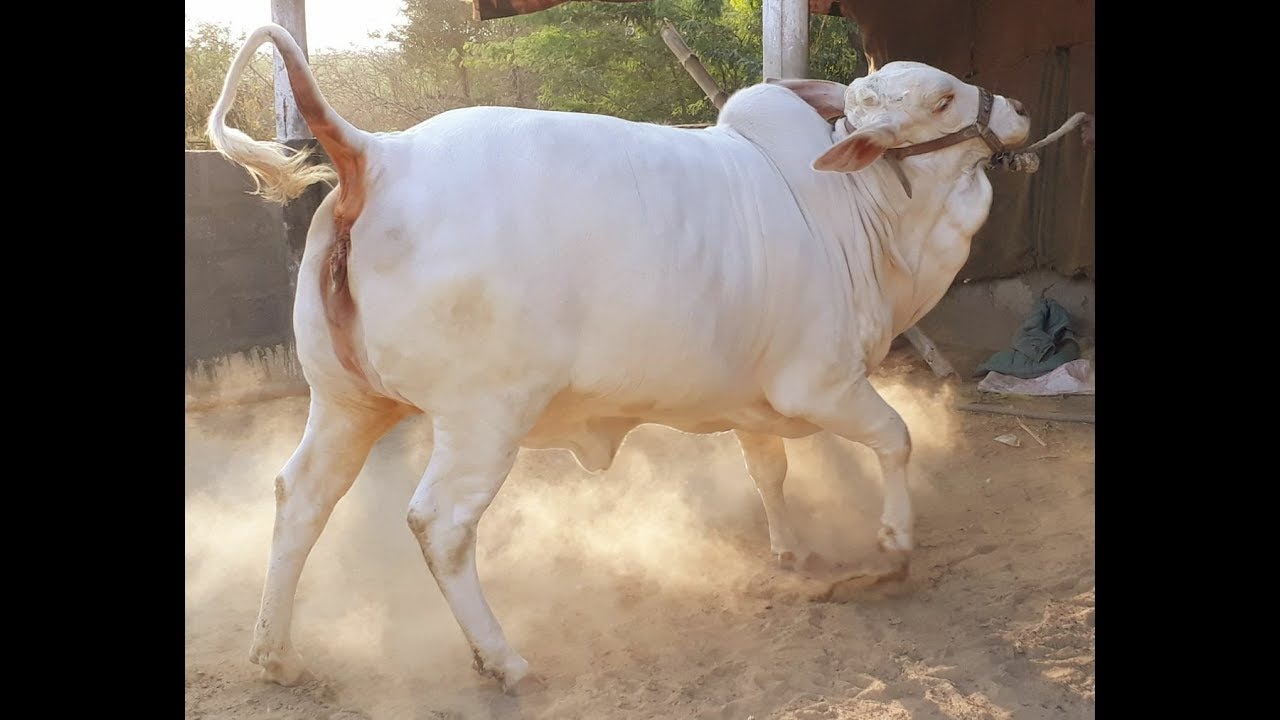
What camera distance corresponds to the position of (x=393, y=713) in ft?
10.3

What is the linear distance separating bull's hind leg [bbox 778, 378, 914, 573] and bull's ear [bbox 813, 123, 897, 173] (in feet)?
2.32

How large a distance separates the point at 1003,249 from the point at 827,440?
2574mm

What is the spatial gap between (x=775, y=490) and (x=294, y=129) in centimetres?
345

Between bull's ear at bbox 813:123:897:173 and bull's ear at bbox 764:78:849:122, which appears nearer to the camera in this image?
bull's ear at bbox 813:123:897:173

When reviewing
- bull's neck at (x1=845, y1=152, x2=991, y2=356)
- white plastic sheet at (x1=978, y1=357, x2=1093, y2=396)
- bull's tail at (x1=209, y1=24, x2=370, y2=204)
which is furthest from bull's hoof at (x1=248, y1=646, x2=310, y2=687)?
white plastic sheet at (x1=978, y1=357, x2=1093, y2=396)

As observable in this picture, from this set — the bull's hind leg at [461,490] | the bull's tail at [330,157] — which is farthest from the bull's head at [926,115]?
the bull's tail at [330,157]

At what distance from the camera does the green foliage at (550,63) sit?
39.8 feet

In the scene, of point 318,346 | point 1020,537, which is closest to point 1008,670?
point 1020,537

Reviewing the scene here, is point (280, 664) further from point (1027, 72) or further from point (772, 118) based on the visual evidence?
point (1027, 72)

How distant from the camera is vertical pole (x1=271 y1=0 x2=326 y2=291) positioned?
5.93m

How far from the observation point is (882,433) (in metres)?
3.75

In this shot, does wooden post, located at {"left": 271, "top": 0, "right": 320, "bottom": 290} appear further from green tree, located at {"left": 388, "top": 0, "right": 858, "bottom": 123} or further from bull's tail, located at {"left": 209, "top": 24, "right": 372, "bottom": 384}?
green tree, located at {"left": 388, "top": 0, "right": 858, "bottom": 123}

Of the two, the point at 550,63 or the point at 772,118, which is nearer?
the point at 772,118

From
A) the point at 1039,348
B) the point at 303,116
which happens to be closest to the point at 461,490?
the point at 303,116
